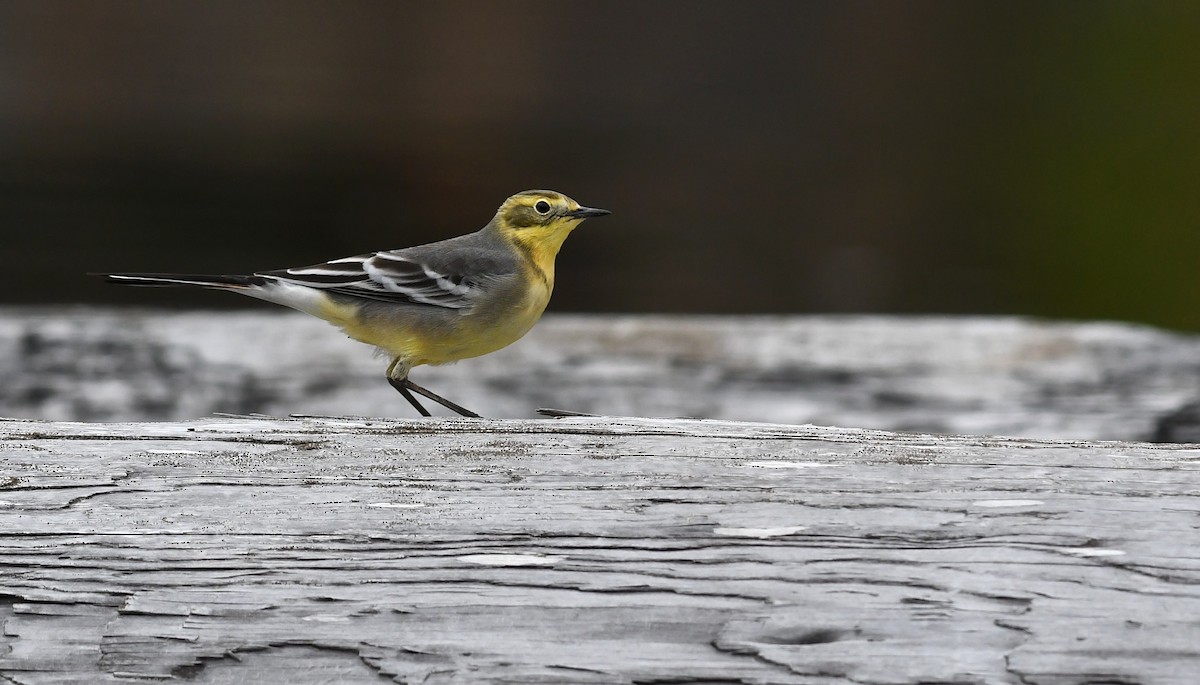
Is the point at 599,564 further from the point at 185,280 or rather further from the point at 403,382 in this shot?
the point at 403,382

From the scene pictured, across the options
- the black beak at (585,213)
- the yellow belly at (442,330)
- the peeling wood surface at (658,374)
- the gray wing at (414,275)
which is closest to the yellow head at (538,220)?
the black beak at (585,213)

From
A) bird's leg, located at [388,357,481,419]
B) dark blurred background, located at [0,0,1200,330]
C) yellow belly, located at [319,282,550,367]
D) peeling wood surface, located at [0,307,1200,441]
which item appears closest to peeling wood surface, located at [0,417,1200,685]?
yellow belly, located at [319,282,550,367]

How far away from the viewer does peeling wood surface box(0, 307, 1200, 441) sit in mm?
4367

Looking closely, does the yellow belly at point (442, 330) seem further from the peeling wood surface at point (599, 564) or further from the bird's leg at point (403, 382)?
the peeling wood surface at point (599, 564)

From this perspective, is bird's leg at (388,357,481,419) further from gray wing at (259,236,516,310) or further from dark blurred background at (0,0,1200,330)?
dark blurred background at (0,0,1200,330)

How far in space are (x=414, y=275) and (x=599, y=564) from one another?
7.14 feet

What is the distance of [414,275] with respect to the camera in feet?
13.2

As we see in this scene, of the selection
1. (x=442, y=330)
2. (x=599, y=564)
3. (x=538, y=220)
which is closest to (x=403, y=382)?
(x=442, y=330)

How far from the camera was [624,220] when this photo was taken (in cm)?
859

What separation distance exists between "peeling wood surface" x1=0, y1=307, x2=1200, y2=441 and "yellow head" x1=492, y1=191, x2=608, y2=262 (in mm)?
545

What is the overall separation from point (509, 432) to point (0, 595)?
3.29ft

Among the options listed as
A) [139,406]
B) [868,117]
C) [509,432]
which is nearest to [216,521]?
[509,432]

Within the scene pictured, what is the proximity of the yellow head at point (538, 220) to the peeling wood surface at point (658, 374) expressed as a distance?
54 cm

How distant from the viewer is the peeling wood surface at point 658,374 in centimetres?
437
